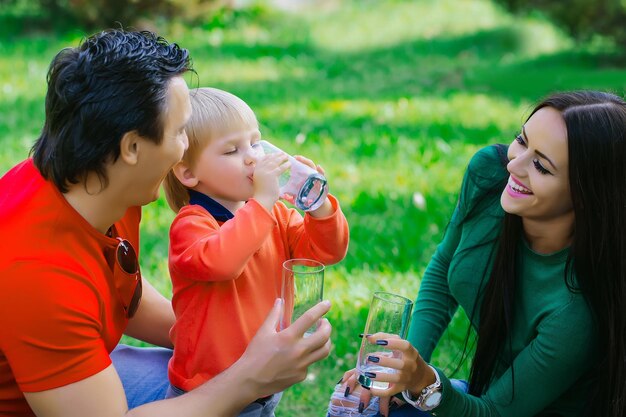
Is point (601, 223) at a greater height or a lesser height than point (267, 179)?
lesser

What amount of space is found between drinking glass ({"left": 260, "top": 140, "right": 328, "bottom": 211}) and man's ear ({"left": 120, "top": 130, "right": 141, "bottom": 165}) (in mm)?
445

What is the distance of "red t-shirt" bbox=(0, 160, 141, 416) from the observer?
2.36 m

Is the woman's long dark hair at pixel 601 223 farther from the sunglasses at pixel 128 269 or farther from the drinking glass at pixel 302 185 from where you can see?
the sunglasses at pixel 128 269

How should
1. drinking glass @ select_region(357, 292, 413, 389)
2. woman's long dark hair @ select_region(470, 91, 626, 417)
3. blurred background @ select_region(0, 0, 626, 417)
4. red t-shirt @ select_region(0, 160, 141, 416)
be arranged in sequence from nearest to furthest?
red t-shirt @ select_region(0, 160, 141, 416) → drinking glass @ select_region(357, 292, 413, 389) → woman's long dark hair @ select_region(470, 91, 626, 417) → blurred background @ select_region(0, 0, 626, 417)

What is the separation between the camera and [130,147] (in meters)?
2.46

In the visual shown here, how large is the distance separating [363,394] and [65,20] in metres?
9.83

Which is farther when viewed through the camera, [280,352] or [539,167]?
[539,167]

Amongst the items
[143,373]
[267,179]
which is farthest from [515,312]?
[143,373]

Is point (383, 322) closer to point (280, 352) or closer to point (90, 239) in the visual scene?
point (280, 352)

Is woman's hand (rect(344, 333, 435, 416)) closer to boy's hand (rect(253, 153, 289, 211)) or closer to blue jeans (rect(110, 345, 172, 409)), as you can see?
boy's hand (rect(253, 153, 289, 211))

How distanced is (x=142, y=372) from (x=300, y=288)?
0.99m

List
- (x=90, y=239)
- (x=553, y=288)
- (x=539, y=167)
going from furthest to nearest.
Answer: (x=553, y=288), (x=539, y=167), (x=90, y=239)

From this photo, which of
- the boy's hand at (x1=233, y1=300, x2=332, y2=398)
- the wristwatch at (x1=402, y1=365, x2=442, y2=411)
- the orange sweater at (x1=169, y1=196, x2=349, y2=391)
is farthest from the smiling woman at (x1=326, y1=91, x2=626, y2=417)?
the orange sweater at (x1=169, y1=196, x2=349, y2=391)

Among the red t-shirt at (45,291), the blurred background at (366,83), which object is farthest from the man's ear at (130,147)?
the blurred background at (366,83)
